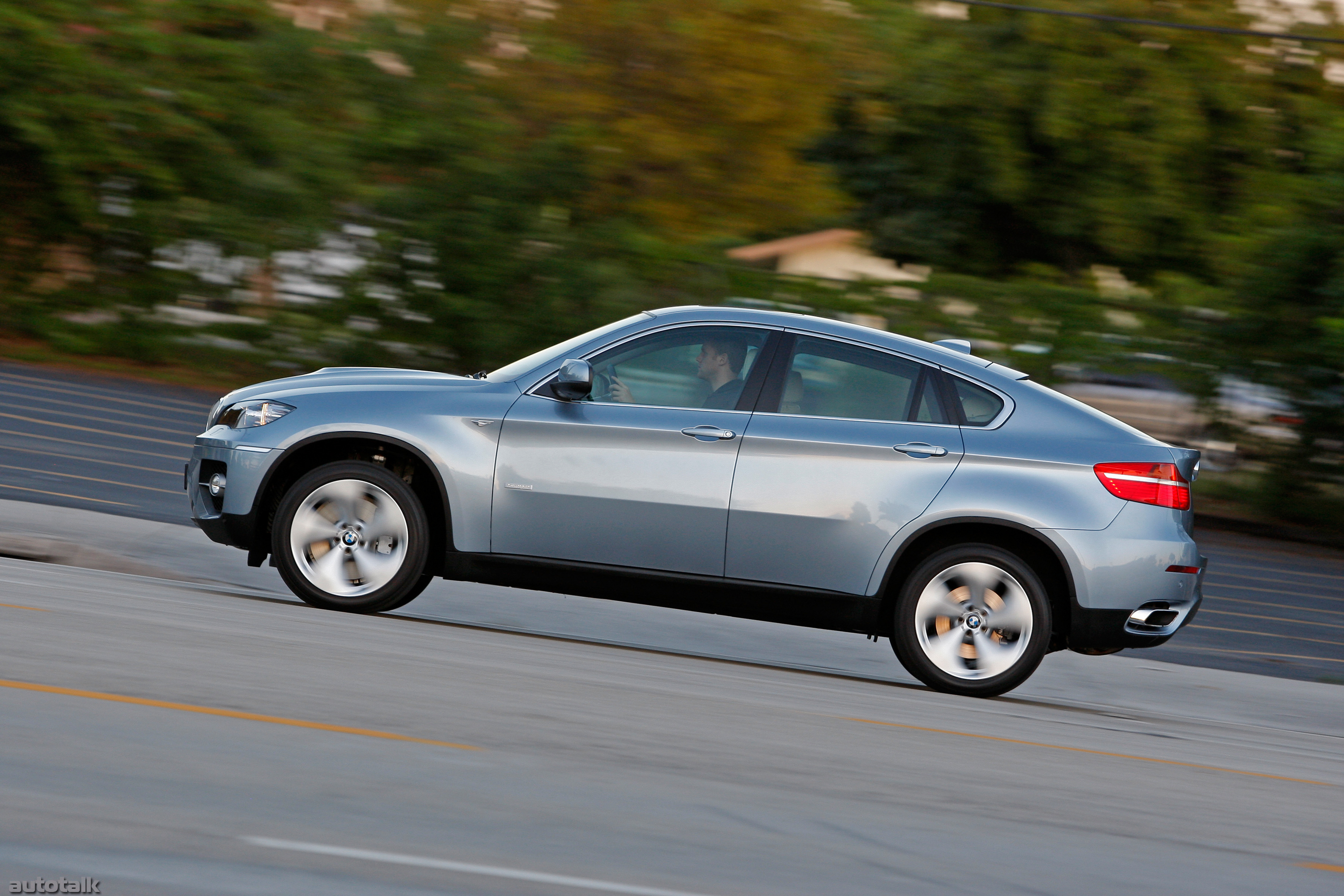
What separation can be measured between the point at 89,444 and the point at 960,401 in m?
8.61

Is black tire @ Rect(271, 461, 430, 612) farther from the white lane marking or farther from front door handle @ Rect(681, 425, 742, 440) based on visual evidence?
the white lane marking

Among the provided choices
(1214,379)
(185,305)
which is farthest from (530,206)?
(1214,379)

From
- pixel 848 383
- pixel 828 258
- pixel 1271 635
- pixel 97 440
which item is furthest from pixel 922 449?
pixel 828 258

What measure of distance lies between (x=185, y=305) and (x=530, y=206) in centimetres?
443

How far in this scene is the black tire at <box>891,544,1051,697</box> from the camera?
23.7ft

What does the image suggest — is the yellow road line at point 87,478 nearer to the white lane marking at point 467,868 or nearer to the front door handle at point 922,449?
the front door handle at point 922,449

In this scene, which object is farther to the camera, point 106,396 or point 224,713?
point 106,396

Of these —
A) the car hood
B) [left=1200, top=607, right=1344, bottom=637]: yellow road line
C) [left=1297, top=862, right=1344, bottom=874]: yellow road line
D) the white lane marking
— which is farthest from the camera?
[left=1200, top=607, right=1344, bottom=637]: yellow road line

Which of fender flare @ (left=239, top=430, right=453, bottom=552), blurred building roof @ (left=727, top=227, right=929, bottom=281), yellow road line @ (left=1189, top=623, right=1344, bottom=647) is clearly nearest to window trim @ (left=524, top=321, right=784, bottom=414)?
fender flare @ (left=239, top=430, right=453, bottom=552)

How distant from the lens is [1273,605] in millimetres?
12578

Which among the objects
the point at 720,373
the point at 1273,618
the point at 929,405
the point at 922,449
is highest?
the point at 720,373

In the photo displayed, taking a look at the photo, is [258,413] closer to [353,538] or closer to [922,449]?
[353,538]

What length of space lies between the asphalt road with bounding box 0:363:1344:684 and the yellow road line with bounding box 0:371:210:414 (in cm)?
3

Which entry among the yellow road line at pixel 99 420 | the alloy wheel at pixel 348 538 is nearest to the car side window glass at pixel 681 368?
the alloy wheel at pixel 348 538
